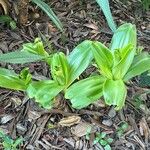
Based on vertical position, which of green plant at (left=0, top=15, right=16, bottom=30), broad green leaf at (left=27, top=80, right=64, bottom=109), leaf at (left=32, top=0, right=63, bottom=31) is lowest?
broad green leaf at (left=27, top=80, right=64, bottom=109)

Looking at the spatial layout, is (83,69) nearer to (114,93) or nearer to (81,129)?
(114,93)

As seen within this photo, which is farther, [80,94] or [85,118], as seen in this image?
[85,118]

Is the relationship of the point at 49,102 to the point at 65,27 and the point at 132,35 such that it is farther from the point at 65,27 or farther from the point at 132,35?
the point at 65,27

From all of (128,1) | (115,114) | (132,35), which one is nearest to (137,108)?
(115,114)

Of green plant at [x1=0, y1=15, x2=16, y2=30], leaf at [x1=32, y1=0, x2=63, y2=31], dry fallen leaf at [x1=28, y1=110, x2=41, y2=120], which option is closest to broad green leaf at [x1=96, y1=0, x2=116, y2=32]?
leaf at [x1=32, y1=0, x2=63, y2=31]

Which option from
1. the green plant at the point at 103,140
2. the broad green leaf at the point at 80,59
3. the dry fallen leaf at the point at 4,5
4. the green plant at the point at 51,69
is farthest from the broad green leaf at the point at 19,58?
the dry fallen leaf at the point at 4,5

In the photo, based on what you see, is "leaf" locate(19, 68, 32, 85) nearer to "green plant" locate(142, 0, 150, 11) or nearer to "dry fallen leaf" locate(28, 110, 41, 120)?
"dry fallen leaf" locate(28, 110, 41, 120)

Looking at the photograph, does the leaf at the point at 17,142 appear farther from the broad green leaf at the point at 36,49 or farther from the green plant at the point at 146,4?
the green plant at the point at 146,4

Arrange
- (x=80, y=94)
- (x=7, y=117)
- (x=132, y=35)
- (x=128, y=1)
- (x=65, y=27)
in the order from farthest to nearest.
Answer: (x=128, y=1) → (x=65, y=27) → (x=7, y=117) → (x=132, y=35) → (x=80, y=94)
